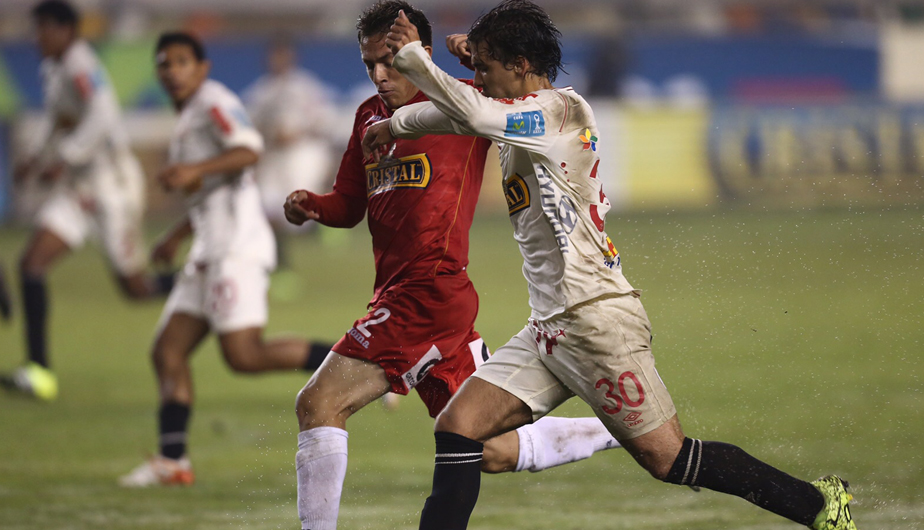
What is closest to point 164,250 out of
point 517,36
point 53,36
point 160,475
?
point 160,475

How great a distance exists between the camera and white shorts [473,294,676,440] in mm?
3732

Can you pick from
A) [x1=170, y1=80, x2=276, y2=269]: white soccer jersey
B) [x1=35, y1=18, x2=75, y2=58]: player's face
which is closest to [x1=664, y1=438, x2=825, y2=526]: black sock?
[x1=170, y1=80, x2=276, y2=269]: white soccer jersey

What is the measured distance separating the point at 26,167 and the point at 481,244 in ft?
28.8

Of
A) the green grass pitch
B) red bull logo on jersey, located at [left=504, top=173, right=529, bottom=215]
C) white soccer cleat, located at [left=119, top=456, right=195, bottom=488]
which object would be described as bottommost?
the green grass pitch

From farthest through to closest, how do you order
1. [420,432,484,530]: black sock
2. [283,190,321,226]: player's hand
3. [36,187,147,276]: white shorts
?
[36,187,147,276]: white shorts, [283,190,321,226]: player's hand, [420,432,484,530]: black sock

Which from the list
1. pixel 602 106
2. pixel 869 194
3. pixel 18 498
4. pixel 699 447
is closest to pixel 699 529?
pixel 699 447

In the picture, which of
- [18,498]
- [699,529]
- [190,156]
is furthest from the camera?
[190,156]

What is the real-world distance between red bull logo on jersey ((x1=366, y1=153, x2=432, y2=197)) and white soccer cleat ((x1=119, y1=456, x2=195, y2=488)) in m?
2.24

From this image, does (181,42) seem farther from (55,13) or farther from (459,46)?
(459,46)

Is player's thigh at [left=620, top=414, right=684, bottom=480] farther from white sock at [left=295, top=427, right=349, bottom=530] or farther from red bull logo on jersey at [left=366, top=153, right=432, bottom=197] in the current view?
red bull logo on jersey at [left=366, top=153, right=432, bottom=197]

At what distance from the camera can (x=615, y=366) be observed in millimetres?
3729

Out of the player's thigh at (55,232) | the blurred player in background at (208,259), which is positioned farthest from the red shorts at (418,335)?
the player's thigh at (55,232)

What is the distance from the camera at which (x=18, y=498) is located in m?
5.56

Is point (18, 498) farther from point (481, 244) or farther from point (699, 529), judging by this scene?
point (481, 244)
